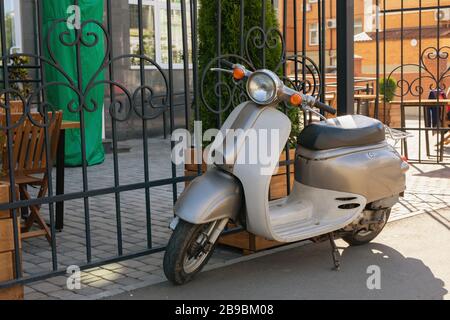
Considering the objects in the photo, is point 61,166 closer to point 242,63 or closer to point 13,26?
point 242,63

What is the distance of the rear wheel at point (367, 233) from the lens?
4641 mm

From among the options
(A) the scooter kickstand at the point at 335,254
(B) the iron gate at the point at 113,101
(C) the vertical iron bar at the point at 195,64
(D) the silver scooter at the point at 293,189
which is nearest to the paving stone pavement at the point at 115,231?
(B) the iron gate at the point at 113,101

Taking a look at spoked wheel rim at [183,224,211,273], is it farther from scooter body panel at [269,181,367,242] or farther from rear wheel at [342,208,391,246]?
rear wheel at [342,208,391,246]

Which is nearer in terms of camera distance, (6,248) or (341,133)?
(6,248)

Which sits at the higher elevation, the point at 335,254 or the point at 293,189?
the point at 293,189

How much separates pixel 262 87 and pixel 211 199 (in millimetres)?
757

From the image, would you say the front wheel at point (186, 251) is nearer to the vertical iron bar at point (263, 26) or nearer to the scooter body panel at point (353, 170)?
the scooter body panel at point (353, 170)

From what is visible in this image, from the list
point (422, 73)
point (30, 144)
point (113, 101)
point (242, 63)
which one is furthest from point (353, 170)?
point (422, 73)

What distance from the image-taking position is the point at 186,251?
3812mm

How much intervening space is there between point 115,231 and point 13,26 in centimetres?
540


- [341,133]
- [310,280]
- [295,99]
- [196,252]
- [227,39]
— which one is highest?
[227,39]

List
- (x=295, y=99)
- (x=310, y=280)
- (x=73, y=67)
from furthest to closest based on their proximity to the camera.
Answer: (x=73, y=67)
(x=310, y=280)
(x=295, y=99)

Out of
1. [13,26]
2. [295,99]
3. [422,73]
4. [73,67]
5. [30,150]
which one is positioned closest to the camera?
[295,99]

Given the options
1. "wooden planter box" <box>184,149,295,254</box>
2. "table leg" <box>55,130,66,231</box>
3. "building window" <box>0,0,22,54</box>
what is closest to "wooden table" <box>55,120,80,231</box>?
"table leg" <box>55,130,66,231</box>
